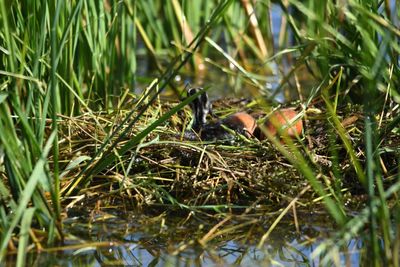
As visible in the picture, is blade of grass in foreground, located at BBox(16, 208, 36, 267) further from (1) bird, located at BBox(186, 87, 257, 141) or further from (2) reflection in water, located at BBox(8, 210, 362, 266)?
(1) bird, located at BBox(186, 87, 257, 141)

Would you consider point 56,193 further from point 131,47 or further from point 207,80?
point 207,80

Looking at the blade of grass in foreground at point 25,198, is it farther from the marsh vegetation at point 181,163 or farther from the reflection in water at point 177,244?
the reflection in water at point 177,244

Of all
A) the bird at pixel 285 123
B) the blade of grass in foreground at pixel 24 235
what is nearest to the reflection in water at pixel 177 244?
the blade of grass in foreground at pixel 24 235

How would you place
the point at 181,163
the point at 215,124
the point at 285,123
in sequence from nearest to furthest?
1. the point at 181,163
2. the point at 285,123
3. the point at 215,124

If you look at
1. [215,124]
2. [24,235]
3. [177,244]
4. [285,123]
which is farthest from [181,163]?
[24,235]

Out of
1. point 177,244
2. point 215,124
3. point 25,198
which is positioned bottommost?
point 177,244

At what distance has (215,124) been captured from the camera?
500 centimetres

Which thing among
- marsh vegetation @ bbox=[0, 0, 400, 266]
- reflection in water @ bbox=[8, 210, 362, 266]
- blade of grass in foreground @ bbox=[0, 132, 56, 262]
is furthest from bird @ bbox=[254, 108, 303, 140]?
blade of grass in foreground @ bbox=[0, 132, 56, 262]

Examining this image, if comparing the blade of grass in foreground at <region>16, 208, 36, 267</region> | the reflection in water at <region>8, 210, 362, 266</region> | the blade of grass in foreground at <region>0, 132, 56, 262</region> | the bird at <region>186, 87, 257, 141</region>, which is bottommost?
the reflection in water at <region>8, 210, 362, 266</region>

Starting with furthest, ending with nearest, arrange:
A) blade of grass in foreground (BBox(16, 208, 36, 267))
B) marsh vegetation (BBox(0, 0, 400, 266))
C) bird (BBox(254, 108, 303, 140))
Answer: bird (BBox(254, 108, 303, 140))
marsh vegetation (BBox(0, 0, 400, 266))
blade of grass in foreground (BBox(16, 208, 36, 267))

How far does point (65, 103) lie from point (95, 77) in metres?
0.49

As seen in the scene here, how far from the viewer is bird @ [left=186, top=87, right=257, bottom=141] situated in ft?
16.1

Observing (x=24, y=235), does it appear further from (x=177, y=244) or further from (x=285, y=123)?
(x=285, y=123)

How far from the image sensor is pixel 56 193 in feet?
12.5
